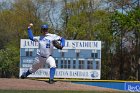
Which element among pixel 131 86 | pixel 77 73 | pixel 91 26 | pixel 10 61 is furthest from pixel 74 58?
pixel 10 61

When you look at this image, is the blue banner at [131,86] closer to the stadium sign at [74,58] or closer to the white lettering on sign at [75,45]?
the stadium sign at [74,58]

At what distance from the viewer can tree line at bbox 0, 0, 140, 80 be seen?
4959 cm

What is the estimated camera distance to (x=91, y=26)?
173 feet

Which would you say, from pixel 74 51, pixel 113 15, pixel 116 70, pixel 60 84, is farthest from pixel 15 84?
pixel 116 70

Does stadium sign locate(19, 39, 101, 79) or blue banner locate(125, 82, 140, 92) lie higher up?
stadium sign locate(19, 39, 101, 79)

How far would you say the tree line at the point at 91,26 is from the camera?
49.6 m

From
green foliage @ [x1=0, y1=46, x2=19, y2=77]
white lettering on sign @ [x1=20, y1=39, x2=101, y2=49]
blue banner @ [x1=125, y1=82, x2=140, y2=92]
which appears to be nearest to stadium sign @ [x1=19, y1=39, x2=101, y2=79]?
white lettering on sign @ [x1=20, y1=39, x2=101, y2=49]

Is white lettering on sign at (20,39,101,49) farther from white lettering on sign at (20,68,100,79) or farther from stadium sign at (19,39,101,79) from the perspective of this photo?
white lettering on sign at (20,68,100,79)

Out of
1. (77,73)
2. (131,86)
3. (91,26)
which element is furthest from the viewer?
(91,26)

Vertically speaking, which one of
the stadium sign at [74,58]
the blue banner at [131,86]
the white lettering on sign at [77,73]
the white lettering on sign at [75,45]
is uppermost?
the white lettering on sign at [75,45]

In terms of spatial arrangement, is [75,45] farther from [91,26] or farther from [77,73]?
[91,26]

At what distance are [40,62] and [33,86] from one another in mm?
→ 803

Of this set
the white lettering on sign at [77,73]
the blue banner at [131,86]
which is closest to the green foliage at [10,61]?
the white lettering on sign at [77,73]

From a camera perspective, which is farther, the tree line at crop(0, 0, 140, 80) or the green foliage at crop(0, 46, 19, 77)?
the green foliage at crop(0, 46, 19, 77)
